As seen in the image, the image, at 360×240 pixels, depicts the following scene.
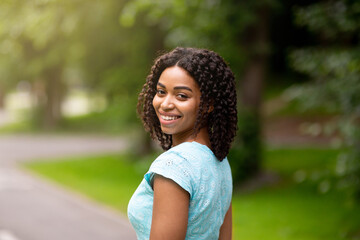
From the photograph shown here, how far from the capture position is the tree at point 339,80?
553 cm

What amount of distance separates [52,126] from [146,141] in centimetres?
1371

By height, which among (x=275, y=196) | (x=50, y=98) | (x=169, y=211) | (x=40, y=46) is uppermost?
(x=50, y=98)

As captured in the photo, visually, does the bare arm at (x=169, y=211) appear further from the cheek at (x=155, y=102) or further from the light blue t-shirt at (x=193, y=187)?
the cheek at (x=155, y=102)

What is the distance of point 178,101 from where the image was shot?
1771 mm

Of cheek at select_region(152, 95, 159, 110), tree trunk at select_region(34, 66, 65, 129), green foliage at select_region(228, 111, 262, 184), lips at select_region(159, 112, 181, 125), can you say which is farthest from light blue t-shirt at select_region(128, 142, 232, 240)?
tree trunk at select_region(34, 66, 65, 129)

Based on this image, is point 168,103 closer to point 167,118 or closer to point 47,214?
point 167,118

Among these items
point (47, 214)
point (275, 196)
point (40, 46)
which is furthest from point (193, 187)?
point (40, 46)

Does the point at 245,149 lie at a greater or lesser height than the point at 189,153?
greater

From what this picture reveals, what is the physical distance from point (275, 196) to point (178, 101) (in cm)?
813

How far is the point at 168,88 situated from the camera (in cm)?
179

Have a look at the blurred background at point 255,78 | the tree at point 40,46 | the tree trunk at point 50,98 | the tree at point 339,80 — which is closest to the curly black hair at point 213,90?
the blurred background at point 255,78

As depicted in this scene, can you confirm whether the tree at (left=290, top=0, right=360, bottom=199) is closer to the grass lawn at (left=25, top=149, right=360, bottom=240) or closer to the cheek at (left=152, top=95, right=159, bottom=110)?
the grass lawn at (left=25, top=149, right=360, bottom=240)

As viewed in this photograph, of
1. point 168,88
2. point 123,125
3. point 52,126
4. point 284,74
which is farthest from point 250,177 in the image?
point 284,74

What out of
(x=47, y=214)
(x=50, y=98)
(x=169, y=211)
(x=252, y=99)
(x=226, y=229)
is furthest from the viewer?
(x=50, y=98)
